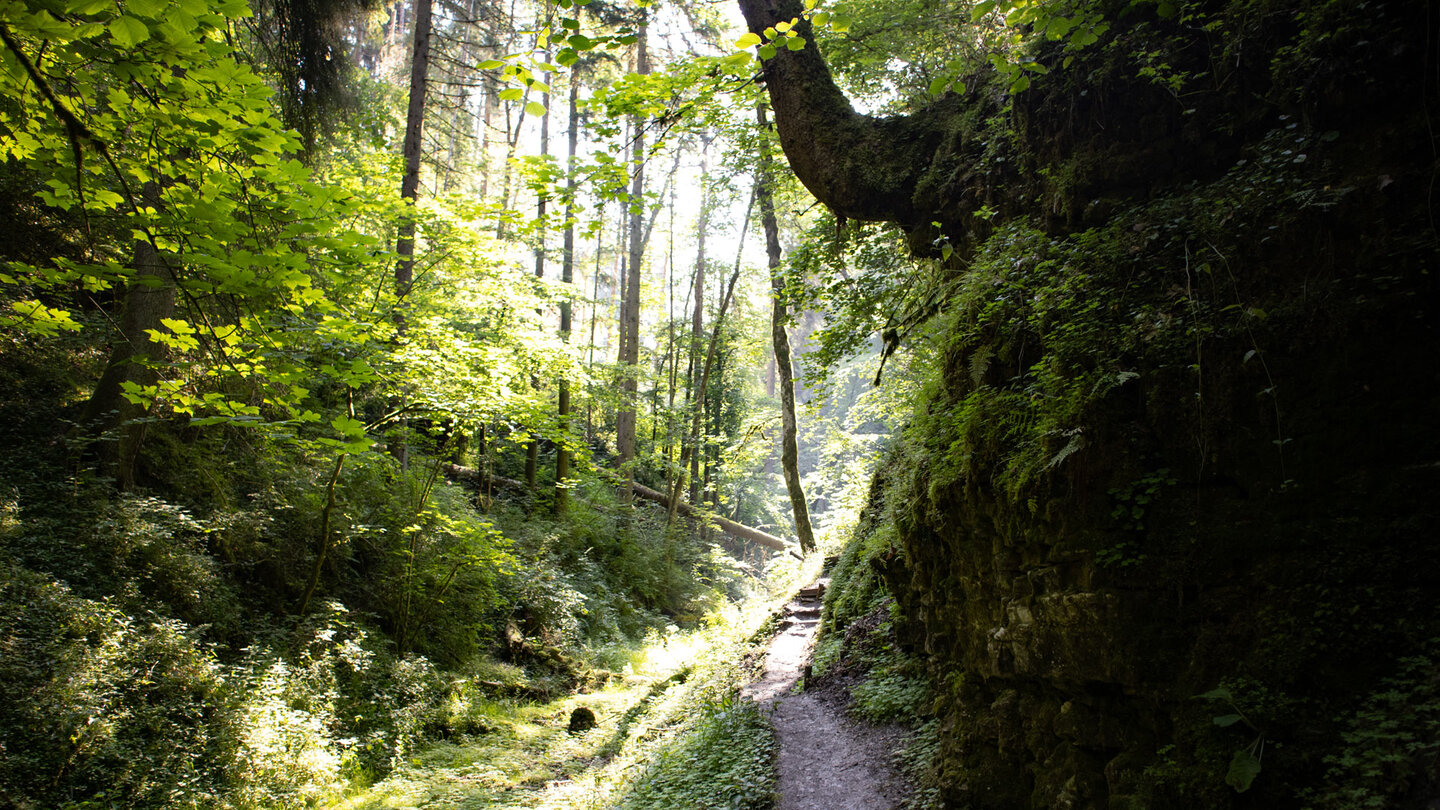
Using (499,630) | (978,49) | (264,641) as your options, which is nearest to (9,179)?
(264,641)

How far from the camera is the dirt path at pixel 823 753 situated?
4.60 m

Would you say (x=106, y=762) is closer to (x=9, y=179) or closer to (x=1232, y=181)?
(x=9, y=179)

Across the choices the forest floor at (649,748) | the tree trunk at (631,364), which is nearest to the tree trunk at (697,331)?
the tree trunk at (631,364)

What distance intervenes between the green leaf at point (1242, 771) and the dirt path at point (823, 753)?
232cm

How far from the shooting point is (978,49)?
7.18 m

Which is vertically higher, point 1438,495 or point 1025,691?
point 1438,495

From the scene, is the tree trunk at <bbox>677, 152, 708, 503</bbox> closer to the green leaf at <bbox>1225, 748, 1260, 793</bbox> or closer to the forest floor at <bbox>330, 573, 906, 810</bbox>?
the forest floor at <bbox>330, 573, 906, 810</bbox>

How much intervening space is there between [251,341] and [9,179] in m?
6.79

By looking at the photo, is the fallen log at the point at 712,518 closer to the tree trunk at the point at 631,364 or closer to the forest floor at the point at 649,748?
the tree trunk at the point at 631,364

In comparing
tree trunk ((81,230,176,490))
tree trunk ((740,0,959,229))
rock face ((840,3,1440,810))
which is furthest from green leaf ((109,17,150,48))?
tree trunk ((81,230,176,490))

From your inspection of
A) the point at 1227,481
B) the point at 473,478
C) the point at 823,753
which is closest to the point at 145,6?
the point at 1227,481

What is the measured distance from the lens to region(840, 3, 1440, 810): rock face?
2652 millimetres

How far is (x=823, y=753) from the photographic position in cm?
538

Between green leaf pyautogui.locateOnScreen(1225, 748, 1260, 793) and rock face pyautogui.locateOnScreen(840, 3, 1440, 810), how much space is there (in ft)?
0.04
